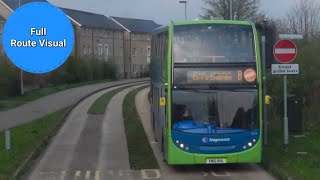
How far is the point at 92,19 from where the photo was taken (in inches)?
3723

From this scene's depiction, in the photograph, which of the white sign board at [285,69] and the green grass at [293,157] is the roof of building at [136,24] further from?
the white sign board at [285,69]

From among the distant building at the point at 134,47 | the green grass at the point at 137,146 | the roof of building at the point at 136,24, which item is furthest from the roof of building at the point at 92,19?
the green grass at the point at 137,146

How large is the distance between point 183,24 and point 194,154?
309 cm

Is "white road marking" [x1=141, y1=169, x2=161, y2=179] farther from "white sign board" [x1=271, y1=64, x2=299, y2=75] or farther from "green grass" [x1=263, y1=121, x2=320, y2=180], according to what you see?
"white sign board" [x1=271, y1=64, x2=299, y2=75]

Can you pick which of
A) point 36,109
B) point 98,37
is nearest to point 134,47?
point 98,37

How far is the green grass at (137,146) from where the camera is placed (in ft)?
49.7

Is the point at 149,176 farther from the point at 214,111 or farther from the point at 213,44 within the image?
the point at 213,44

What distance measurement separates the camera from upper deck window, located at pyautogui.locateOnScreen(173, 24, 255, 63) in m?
14.0

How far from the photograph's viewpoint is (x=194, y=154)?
538 inches

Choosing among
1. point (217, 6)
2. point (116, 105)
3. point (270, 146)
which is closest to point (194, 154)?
point (270, 146)

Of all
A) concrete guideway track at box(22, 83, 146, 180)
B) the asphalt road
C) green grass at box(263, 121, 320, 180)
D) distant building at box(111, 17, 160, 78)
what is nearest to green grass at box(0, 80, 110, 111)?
concrete guideway track at box(22, 83, 146, 180)

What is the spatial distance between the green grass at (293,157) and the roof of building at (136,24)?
3473 inches

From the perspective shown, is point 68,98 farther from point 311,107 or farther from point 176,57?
point 176,57

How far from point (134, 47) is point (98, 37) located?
46.4 feet
